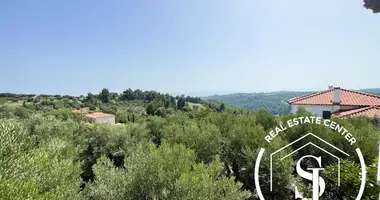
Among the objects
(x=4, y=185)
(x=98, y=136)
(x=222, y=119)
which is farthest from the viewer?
(x=98, y=136)

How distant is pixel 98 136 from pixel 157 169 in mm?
15519

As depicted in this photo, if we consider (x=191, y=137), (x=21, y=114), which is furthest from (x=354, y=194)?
(x=21, y=114)

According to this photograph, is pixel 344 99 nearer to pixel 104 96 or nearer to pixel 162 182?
pixel 162 182

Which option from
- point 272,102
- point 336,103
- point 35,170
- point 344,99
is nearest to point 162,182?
point 35,170

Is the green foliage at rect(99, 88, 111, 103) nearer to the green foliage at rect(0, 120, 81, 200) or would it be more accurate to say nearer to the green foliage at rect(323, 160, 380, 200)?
the green foliage at rect(0, 120, 81, 200)

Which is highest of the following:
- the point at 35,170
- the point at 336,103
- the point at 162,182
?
the point at 336,103

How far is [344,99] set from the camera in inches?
983

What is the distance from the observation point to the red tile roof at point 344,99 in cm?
2439

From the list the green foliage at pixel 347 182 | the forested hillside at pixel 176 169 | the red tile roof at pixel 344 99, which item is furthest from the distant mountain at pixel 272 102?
the green foliage at pixel 347 182

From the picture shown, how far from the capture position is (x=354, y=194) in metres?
8.08

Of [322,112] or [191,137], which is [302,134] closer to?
[191,137]

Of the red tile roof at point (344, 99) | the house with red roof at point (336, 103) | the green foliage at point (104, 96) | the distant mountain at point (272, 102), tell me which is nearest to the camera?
the house with red roof at point (336, 103)

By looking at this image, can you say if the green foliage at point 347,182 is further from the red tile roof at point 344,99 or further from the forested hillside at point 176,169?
the red tile roof at point 344,99

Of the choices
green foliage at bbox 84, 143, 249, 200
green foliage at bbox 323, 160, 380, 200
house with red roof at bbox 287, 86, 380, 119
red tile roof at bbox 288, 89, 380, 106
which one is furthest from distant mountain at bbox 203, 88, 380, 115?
green foliage at bbox 84, 143, 249, 200
